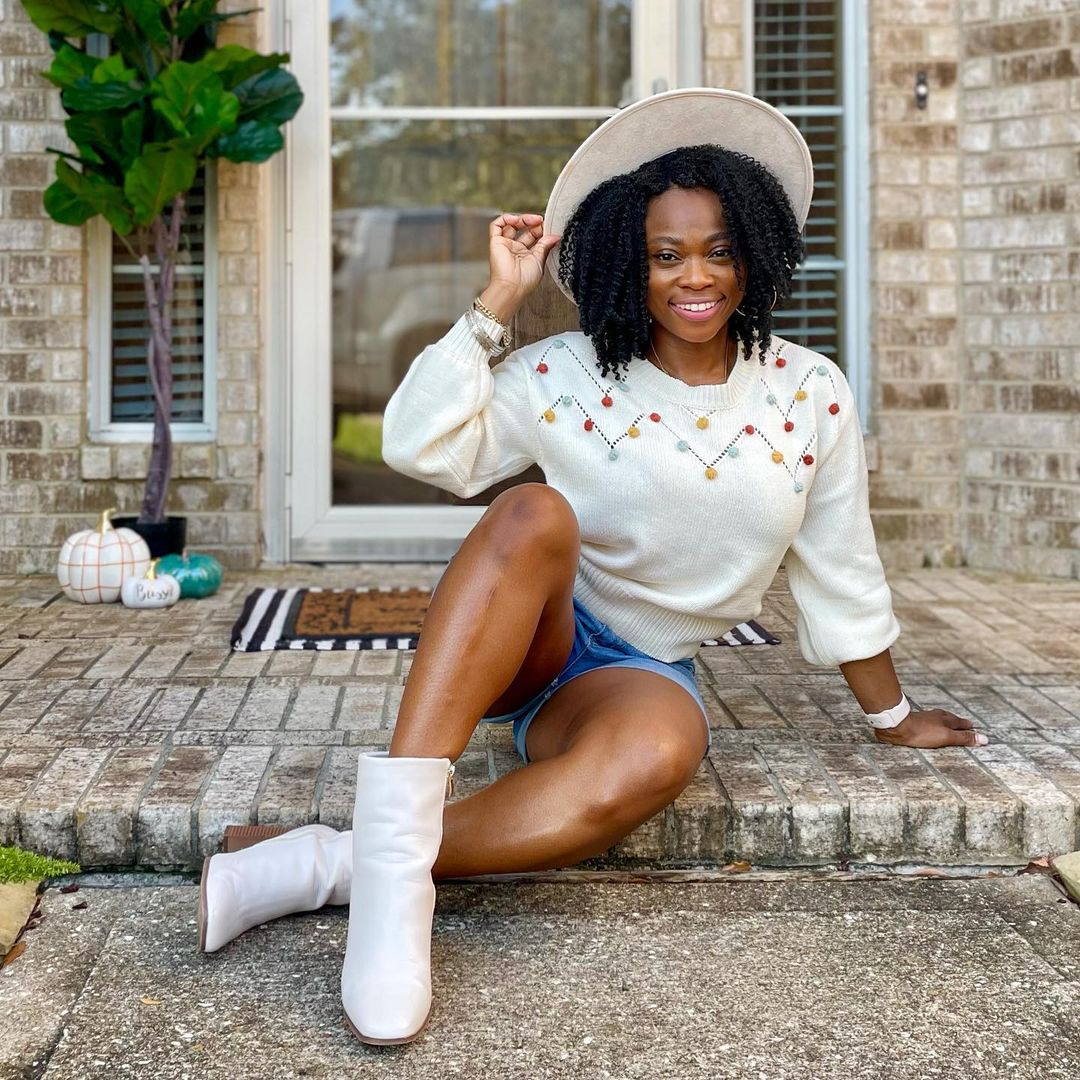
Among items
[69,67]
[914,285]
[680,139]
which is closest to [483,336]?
[680,139]

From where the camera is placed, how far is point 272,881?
1.97 meters

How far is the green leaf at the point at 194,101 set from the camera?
156 inches

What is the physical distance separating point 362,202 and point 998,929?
367 centimetres

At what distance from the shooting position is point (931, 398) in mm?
4723

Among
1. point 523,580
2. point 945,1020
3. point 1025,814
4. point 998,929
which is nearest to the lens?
point 945,1020

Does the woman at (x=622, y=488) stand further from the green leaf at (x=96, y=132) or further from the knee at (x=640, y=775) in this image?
the green leaf at (x=96, y=132)

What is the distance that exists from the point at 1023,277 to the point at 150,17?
289cm

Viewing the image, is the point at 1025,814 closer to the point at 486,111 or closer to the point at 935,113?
the point at 935,113

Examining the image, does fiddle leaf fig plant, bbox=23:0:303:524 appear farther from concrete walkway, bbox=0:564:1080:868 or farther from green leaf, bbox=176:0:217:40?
concrete walkway, bbox=0:564:1080:868

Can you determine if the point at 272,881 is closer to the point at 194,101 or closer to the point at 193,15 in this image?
the point at 194,101

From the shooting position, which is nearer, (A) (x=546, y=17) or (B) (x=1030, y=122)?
(B) (x=1030, y=122)

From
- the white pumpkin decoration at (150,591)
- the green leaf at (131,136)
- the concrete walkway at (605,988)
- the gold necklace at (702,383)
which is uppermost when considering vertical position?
the green leaf at (131,136)

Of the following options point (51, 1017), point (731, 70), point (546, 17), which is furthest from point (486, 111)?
point (51, 1017)

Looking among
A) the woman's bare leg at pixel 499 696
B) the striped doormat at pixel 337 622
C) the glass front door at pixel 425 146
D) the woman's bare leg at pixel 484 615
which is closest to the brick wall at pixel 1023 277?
the glass front door at pixel 425 146
